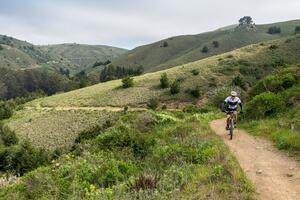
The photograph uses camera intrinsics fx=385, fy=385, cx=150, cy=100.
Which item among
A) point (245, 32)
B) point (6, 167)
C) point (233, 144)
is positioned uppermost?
point (245, 32)

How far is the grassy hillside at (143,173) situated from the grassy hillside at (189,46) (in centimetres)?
10004

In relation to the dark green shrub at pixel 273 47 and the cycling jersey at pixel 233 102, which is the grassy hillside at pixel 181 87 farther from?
the cycling jersey at pixel 233 102

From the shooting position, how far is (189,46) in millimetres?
143250

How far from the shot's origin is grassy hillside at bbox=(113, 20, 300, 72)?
121188 millimetres

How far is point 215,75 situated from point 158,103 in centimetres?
1166

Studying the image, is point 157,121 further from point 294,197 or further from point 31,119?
point 31,119

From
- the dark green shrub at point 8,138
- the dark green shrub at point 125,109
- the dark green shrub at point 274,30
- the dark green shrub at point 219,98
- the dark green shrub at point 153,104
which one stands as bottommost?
the dark green shrub at point 8,138

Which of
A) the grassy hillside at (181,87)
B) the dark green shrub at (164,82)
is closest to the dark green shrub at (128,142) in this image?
the grassy hillside at (181,87)

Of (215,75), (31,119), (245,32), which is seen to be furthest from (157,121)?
(245,32)

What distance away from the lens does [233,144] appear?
14102mm

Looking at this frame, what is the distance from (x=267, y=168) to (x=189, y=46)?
135208mm

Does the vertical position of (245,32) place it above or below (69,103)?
above

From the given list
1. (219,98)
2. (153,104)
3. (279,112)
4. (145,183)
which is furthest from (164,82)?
(145,183)

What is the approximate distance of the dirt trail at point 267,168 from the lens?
8180 millimetres
